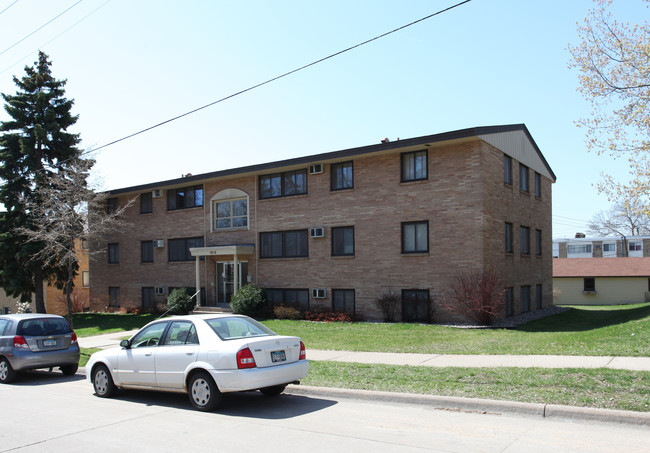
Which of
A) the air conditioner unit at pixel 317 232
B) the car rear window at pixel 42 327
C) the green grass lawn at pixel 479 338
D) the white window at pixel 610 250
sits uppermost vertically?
the air conditioner unit at pixel 317 232

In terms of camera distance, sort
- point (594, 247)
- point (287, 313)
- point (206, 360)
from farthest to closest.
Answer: point (594, 247), point (287, 313), point (206, 360)

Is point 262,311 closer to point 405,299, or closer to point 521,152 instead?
point 405,299

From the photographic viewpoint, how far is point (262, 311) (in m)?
23.9

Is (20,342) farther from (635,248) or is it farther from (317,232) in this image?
(635,248)

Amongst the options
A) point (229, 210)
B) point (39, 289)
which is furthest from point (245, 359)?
point (39, 289)

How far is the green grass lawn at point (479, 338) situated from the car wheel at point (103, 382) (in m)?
5.98

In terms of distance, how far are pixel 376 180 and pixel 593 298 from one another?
1127 inches

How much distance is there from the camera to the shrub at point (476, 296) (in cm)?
1862

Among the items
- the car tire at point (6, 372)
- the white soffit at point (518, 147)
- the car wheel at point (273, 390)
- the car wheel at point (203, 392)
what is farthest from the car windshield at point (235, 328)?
the white soffit at point (518, 147)

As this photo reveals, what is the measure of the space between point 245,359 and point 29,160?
24994 mm

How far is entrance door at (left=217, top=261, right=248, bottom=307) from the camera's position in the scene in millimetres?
26697

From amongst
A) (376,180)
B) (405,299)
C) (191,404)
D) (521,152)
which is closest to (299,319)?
(405,299)

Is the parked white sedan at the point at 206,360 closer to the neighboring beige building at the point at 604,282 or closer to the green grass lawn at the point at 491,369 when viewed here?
the green grass lawn at the point at 491,369

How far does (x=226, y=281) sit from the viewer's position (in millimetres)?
26984
